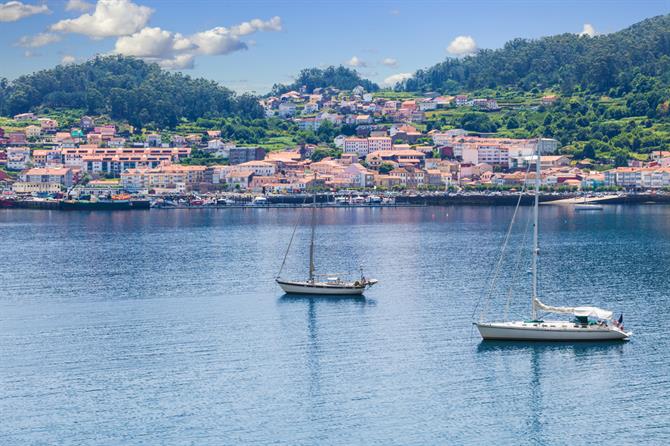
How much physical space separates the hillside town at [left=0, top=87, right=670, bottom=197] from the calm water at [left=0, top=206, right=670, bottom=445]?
7677cm

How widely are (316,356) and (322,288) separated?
41.0 feet

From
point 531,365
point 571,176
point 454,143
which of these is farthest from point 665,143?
point 531,365

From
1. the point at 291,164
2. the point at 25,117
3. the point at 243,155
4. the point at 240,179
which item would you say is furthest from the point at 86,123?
the point at 291,164

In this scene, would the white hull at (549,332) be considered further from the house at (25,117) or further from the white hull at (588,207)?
the house at (25,117)

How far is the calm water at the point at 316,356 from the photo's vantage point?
2802 centimetres

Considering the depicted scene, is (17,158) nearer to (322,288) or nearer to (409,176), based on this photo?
(409,176)

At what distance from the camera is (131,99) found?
587 ft

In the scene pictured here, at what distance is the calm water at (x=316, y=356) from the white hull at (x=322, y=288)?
0.71 metres

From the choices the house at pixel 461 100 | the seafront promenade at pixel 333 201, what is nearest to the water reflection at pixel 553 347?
the seafront promenade at pixel 333 201

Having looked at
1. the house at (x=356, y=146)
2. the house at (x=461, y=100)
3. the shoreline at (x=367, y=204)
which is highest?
the house at (x=461, y=100)

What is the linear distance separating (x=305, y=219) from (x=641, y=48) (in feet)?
294

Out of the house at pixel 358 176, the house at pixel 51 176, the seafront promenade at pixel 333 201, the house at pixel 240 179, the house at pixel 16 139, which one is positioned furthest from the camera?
the house at pixel 16 139

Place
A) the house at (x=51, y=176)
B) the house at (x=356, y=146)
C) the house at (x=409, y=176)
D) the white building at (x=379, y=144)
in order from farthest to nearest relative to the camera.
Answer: the house at (x=356, y=146) → the white building at (x=379, y=144) → the house at (x=409, y=176) → the house at (x=51, y=176)

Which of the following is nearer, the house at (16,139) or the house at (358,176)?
the house at (358,176)
